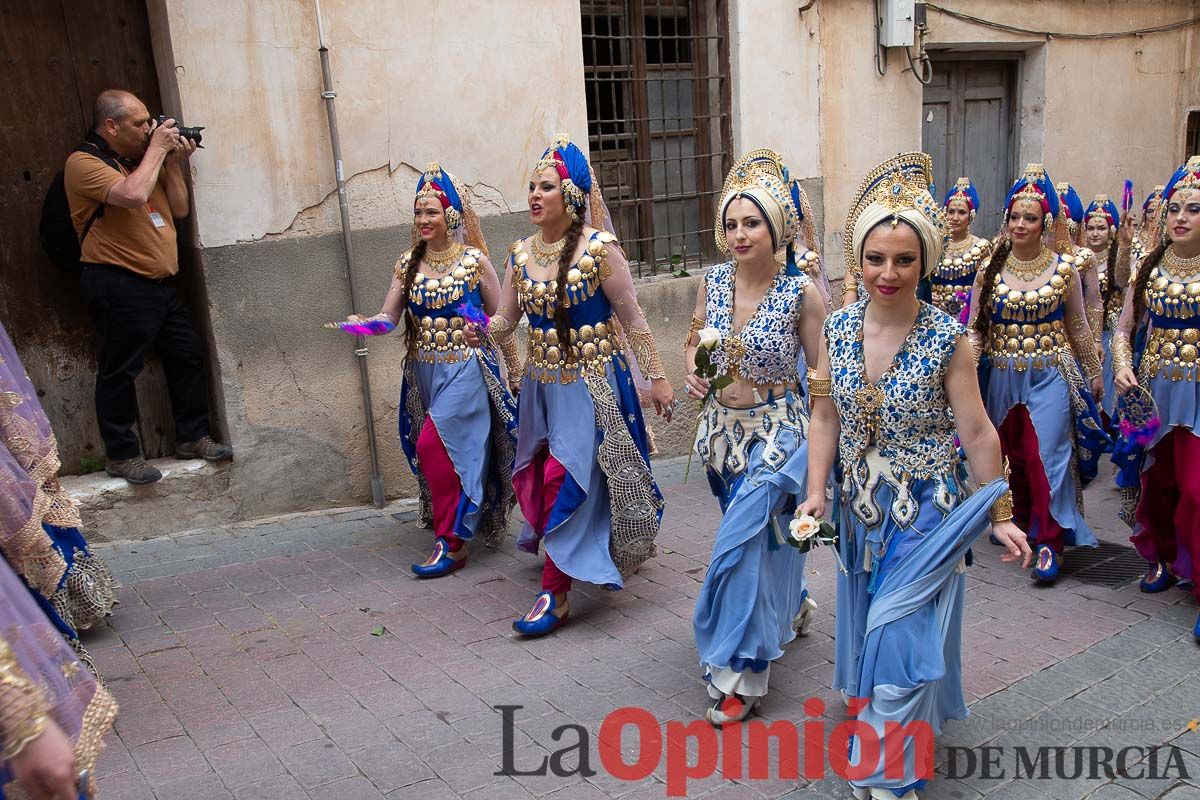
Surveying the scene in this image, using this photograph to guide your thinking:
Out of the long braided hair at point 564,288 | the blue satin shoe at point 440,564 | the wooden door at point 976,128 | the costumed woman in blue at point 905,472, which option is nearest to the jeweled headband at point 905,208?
the costumed woman in blue at point 905,472

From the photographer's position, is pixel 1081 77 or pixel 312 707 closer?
pixel 312 707

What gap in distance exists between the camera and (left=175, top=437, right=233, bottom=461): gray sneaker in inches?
241

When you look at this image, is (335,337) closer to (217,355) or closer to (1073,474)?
(217,355)

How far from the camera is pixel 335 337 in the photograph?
6453 mm

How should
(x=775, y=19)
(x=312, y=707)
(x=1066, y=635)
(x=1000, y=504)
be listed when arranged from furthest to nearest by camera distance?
(x=775, y=19), (x=1066, y=635), (x=312, y=707), (x=1000, y=504)

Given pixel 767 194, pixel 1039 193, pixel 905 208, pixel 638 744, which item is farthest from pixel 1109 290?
pixel 638 744

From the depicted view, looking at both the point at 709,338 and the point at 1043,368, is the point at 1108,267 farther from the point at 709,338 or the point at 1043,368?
the point at 709,338

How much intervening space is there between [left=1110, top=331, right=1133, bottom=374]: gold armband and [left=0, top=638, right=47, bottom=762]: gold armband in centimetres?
475

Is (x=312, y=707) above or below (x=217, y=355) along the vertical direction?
below

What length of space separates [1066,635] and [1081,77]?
781 centimetres

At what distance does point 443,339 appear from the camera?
5.46m

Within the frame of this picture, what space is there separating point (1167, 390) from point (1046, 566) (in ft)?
3.53

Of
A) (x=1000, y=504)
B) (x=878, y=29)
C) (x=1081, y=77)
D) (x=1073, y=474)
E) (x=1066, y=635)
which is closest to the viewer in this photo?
(x=1000, y=504)

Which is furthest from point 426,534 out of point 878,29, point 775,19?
point 878,29
